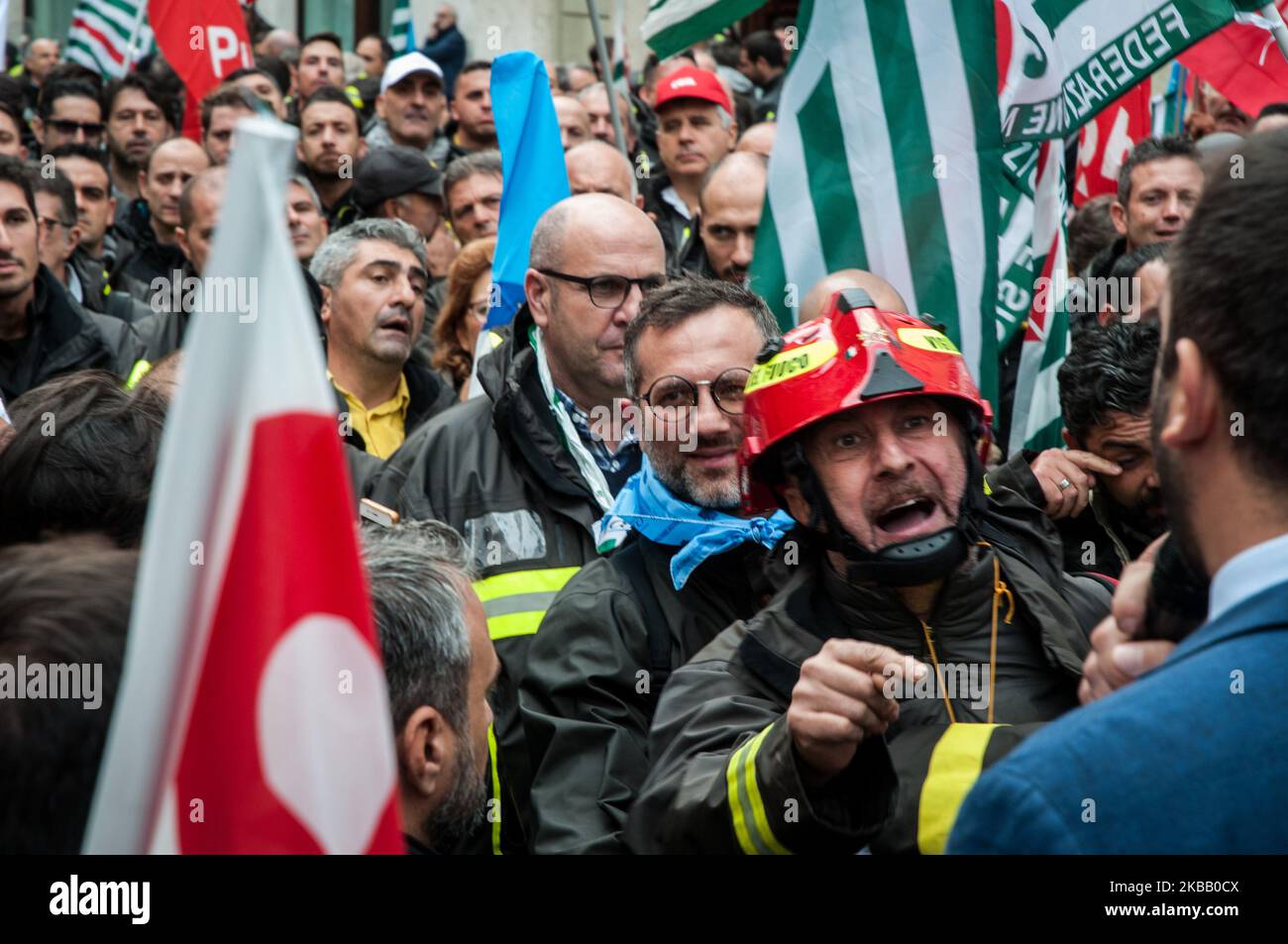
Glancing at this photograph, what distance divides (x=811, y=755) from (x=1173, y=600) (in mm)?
694

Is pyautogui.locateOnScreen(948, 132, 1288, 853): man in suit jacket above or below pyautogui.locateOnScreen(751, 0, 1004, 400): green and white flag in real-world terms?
below

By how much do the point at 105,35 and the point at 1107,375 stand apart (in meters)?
8.43

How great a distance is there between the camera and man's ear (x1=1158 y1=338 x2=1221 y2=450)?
5.68ft

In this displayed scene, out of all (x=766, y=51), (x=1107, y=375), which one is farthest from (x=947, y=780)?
(x=766, y=51)

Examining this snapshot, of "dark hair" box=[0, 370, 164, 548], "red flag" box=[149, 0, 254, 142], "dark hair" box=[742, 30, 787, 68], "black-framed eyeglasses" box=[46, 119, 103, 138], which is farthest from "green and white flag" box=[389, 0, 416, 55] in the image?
"dark hair" box=[0, 370, 164, 548]

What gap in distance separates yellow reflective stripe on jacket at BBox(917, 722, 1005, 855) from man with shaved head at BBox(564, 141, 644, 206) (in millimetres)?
4784

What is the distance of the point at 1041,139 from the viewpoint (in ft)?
16.8

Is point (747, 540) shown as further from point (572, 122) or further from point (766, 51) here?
point (766, 51)

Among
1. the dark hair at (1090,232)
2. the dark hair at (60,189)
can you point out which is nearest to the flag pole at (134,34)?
the dark hair at (60,189)

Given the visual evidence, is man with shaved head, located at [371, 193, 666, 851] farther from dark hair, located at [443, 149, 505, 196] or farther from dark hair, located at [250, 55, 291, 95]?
dark hair, located at [250, 55, 291, 95]

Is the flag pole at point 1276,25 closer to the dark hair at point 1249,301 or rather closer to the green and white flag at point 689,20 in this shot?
the green and white flag at point 689,20

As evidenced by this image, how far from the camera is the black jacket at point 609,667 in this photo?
3270 millimetres
